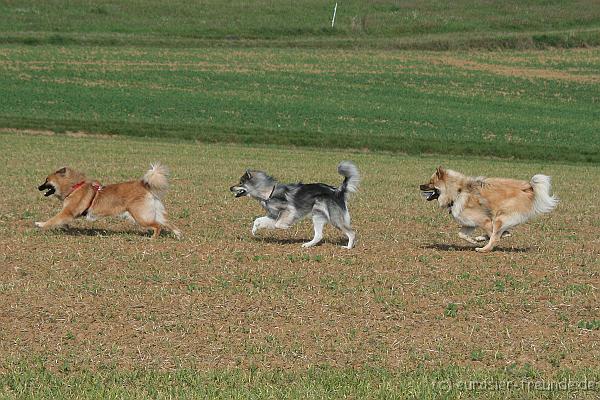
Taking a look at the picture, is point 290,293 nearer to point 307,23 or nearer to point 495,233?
point 495,233


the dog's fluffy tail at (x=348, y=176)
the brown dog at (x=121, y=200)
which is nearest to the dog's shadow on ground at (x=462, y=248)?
the dog's fluffy tail at (x=348, y=176)

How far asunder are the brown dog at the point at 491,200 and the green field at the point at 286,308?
0.52 m

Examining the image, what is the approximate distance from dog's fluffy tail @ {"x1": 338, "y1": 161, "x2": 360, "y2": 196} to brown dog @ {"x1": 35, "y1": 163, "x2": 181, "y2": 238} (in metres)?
2.71

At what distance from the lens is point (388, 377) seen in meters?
8.46

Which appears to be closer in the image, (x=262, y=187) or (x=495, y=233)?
(x=495, y=233)

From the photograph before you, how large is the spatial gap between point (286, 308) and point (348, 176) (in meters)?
4.05

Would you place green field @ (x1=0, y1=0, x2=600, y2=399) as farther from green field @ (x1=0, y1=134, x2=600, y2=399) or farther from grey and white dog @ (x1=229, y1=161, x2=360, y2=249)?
grey and white dog @ (x1=229, y1=161, x2=360, y2=249)

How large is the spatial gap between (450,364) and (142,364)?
112 inches

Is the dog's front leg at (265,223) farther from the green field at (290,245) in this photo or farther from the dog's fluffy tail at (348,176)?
the dog's fluffy tail at (348,176)

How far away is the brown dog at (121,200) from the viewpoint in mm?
14742

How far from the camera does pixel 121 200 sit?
1476 centimetres

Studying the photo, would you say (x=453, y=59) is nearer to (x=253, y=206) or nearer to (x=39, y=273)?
(x=253, y=206)

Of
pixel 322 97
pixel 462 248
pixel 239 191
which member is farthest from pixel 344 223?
pixel 322 97

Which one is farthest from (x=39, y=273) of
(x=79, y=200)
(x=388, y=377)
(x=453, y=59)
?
(x=453, y=59)
